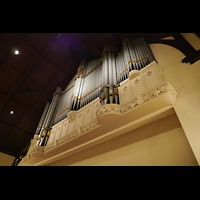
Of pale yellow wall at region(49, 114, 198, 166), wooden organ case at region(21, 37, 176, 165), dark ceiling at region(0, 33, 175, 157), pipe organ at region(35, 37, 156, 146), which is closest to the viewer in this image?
pale yellow wall at region(49, 114, 198, 166)

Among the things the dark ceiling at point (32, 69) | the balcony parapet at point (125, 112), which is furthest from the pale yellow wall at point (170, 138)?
the dark ceiling at point (32, 69)

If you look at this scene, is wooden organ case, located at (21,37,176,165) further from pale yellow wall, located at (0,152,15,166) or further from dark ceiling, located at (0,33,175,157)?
pale yellow wall, located at (0,152,15,166)

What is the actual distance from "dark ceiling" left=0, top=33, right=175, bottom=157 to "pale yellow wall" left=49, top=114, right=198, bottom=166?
424cm

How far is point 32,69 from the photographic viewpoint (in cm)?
664

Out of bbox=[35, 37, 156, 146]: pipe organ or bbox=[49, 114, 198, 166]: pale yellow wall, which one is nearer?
bbox=[49, 114, 198, 166]: pale yellow wall

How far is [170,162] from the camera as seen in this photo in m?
2.11

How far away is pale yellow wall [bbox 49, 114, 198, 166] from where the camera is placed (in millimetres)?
2137

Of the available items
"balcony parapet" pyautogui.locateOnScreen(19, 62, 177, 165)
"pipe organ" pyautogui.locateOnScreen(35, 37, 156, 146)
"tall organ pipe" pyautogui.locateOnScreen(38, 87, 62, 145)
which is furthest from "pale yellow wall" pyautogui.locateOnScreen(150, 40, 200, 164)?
"tall organ pipe" pyautogui.locateOnScreen(38, 87, 62, 145)

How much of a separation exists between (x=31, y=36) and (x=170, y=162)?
259 inches

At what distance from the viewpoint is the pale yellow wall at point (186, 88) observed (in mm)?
1926

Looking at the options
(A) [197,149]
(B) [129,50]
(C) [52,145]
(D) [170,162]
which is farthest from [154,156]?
(B) [129,50]

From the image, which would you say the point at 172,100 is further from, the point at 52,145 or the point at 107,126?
the point at 52,145

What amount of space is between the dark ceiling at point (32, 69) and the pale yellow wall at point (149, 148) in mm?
4236

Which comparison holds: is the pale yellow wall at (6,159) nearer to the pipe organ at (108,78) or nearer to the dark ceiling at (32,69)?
the dark ceiling at (32,69)
